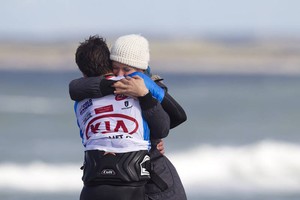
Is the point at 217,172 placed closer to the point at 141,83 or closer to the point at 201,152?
the point at 201,152

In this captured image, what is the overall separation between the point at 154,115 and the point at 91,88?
0.37 metres

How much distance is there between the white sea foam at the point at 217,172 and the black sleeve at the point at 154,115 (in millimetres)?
7700

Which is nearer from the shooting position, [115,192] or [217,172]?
[115,192]

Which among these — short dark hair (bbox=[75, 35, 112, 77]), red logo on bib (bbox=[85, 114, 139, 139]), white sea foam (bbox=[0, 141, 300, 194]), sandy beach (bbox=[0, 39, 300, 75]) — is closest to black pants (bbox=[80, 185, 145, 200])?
red logo on bib (bbox=[85, 114, 139, 139])

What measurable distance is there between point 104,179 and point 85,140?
0.85 feet

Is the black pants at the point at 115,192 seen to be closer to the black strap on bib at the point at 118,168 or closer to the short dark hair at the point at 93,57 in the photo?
the black strap on bib at the point at 118,168

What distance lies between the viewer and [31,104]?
33.9 meters

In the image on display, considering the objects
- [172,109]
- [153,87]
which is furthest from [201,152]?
[153,87]

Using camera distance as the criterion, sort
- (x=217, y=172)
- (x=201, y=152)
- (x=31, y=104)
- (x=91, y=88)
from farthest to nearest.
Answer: (x=31, y=104)
(x=201, y=152)
(x=217, y=172)
(x=91, y=88)

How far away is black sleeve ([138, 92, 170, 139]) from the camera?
5492mm

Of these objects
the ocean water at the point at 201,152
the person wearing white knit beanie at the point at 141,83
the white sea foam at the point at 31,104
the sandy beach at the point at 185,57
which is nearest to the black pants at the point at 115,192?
the person wearing white knit beanie at the point at 141,83

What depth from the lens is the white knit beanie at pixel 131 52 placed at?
219 inches

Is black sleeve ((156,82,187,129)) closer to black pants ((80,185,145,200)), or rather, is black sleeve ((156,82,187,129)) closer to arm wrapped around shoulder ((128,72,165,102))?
arm wrapped around shoulder ((128,72,165,102))

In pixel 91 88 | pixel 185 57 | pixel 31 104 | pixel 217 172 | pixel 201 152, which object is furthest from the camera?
pixel 185 57
